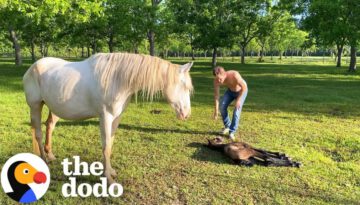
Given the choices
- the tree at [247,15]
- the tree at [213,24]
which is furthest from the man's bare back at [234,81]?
the tree at [247,15]

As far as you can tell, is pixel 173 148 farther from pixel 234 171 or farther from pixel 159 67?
pixel 159 67

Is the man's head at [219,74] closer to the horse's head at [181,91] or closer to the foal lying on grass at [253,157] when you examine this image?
the foal lying on grass at [253,157]

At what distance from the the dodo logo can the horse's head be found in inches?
75.2

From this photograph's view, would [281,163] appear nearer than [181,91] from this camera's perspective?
No

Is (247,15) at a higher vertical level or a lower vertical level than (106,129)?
higher

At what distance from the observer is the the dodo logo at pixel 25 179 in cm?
448

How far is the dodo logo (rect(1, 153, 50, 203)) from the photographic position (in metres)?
4.48

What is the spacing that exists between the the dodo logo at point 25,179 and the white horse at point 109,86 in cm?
75

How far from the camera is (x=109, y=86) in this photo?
467cm

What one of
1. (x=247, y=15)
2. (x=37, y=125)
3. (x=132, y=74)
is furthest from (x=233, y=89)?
(x=247, y=15)

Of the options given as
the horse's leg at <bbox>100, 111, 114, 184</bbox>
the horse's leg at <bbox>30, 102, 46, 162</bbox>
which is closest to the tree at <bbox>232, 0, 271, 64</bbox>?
the horse's leg at <bbox>30, 102, 46, 162</bbox>

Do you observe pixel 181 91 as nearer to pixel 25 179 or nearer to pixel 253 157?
pixel 253 157

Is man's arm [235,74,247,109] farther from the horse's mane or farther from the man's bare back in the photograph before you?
the horse's mane

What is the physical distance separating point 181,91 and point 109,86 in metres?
0.95
